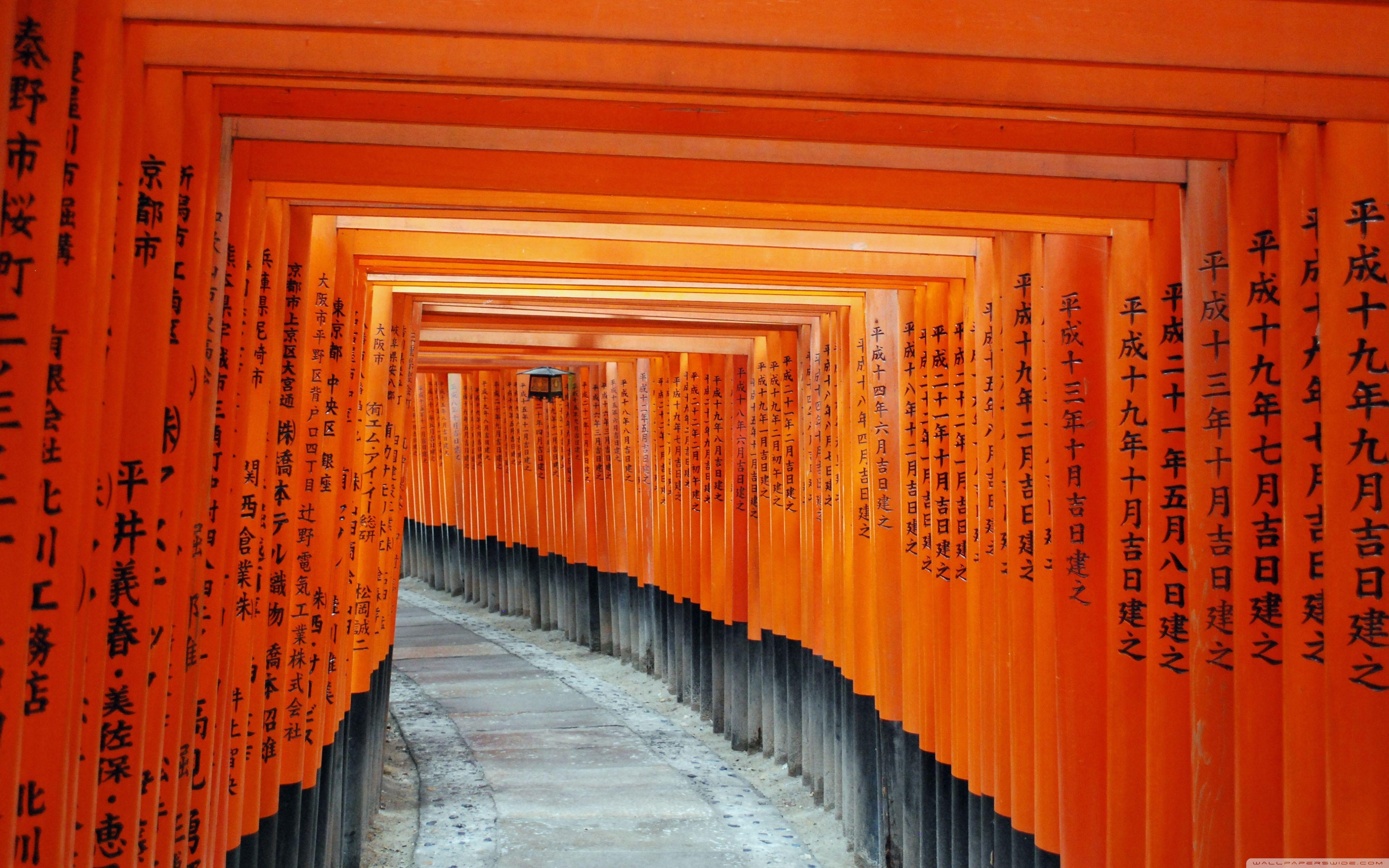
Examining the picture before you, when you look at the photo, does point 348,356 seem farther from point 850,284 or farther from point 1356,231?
point 1356,231

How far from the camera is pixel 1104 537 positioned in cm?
414

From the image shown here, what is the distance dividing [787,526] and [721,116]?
5.52m

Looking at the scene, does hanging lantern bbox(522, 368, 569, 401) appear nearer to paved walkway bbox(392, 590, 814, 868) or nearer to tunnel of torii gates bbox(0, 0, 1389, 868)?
paved walkway bbox(392, 590, 814, 868)

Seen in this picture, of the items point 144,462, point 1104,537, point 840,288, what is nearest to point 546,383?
point 840,288

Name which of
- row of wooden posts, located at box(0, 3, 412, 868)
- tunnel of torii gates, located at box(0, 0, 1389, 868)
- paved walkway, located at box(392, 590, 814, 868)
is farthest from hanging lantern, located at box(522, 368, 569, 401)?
row of wooden posts, located at box(0, 3, 412, 868)

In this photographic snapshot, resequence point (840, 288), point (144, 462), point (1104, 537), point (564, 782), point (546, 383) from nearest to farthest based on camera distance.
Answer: point (144, 462), point (1104, 537), point (840, 288), point (564, 782), point (546, 383)

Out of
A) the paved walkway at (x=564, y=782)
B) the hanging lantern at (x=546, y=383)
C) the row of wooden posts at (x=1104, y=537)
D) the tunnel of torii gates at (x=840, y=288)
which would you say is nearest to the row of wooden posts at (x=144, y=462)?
the tunnel of torii gates at (x=840, y=288)

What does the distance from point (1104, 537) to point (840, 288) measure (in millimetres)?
2564

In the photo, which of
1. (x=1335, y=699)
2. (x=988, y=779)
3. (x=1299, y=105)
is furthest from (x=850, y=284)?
(x=1335, y=699)

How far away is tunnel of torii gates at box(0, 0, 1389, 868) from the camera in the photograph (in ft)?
8.85

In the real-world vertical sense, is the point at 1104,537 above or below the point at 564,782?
above

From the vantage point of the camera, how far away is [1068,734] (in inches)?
166

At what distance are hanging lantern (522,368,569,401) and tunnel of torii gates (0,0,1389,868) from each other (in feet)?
18.8

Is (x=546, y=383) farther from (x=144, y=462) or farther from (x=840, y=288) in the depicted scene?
(x=144, y=462)
